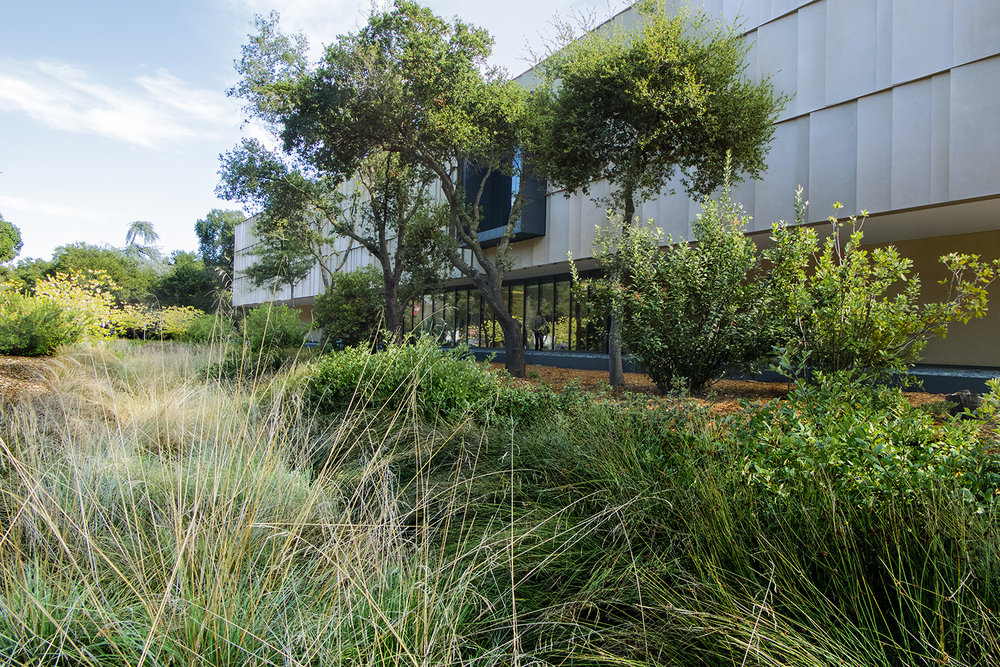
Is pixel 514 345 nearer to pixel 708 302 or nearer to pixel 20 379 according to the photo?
pixel 708 302

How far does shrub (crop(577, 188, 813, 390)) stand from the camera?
652 cm

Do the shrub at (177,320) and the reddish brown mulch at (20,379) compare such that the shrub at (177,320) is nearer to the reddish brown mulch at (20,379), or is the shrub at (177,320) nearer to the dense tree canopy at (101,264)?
the reddish brown mulch at (20,379)

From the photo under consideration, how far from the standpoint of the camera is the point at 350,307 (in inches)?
778

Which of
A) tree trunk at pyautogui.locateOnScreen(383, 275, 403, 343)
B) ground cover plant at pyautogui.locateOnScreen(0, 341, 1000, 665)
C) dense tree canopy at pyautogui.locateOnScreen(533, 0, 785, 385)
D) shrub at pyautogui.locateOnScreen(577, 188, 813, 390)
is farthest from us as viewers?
tree trunk at pyautogui.locateOnScreen(383, 275, 403, 343)

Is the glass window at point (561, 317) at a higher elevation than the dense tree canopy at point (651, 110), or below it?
below

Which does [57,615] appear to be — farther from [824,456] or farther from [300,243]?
[300,243]

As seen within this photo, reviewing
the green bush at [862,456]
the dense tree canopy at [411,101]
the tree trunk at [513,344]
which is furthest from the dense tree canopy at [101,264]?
the green bush at [862,456]

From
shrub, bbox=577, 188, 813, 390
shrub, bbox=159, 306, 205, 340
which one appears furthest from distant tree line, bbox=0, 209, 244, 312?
shrub, bbox=577, 188, 813, 390

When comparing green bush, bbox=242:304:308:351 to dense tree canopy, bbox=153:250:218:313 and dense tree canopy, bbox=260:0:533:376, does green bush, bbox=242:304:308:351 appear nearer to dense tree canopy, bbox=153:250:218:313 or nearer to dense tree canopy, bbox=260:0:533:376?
dense tree canopy, bbox=260:0:533:376

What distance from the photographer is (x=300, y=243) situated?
874 inches

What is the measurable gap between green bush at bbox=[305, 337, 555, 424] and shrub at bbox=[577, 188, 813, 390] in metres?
1.86

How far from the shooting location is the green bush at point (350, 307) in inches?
770

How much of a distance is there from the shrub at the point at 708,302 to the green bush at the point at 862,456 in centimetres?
320

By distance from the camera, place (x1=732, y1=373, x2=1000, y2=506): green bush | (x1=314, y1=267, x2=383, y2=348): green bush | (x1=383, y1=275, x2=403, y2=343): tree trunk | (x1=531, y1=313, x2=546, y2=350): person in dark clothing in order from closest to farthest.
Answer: (x1=732, y1=373, x2=1000, y2=506): green bush → (x1=383, y1=275, x2=403, y2=343): tree trunk → (x1=314, y1=267, x2=383, y2=348): green bush → (x1=531, y1=313, x2=546, y2=350): person in dark clothing
